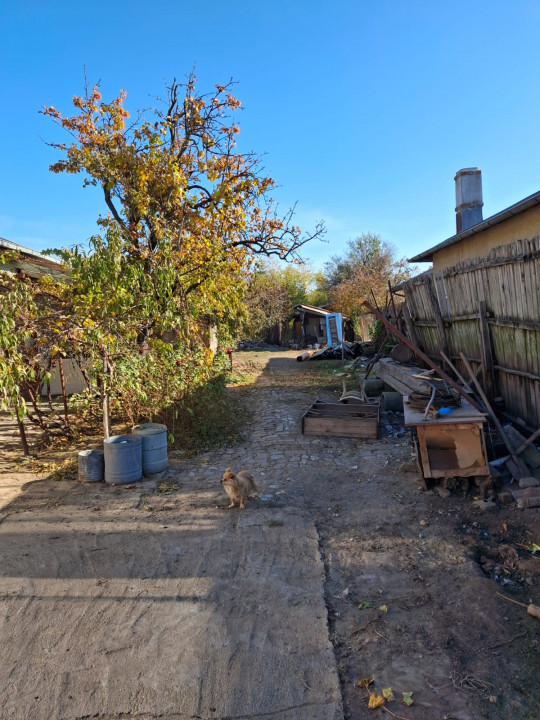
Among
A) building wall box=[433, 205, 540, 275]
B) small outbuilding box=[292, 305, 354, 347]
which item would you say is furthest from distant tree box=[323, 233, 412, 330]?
building wall box=[433, 205, 540, 275]

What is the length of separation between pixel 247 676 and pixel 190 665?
1.15ft

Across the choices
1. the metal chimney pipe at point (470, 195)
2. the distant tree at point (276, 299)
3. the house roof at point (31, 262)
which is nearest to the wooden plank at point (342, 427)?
the house roof at point (31, 262)

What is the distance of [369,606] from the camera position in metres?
3.32

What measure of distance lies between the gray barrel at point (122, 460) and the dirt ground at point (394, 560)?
0.20 metres

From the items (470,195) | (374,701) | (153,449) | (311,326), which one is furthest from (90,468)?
(311,326)

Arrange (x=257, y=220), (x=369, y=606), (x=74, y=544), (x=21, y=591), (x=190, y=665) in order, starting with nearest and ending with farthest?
(x=190, y=665), (x=369, y=606), (x=21, y=591), (x=74, y=544), (x=257, y=220)

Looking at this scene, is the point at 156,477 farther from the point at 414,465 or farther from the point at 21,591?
the point at 414,465

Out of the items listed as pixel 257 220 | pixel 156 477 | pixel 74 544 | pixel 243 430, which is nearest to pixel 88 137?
pixel 257 220

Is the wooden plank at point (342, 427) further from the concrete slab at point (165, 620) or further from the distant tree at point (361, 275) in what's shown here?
the distant tree at point (361, 275)

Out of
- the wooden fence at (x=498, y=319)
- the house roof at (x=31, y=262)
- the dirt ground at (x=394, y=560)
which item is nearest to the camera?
the dirt ground at (x=394, y=560)

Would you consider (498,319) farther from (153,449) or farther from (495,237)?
(153,449)

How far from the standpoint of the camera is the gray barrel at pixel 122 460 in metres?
5.88

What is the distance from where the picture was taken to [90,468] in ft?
19.7

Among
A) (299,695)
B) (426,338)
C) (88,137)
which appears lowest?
(299,695)
